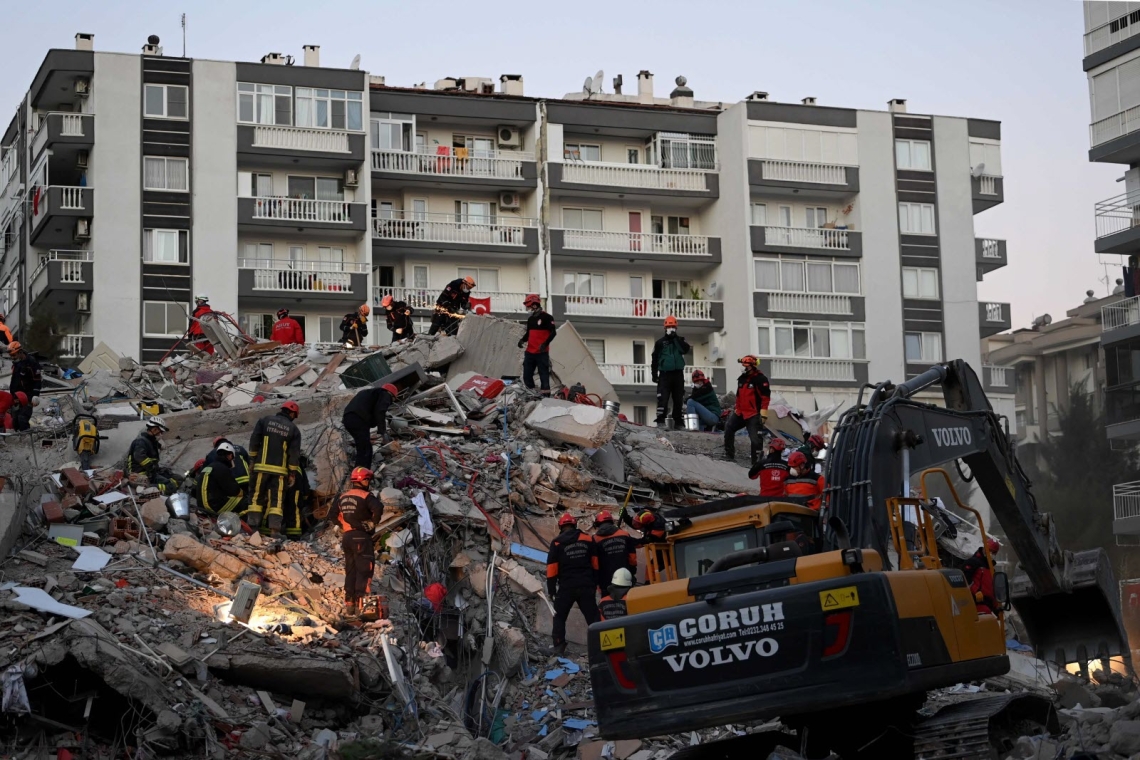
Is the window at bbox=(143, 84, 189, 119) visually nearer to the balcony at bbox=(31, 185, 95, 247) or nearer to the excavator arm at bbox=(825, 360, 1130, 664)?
the balcony at bbox=(31, 185, 95, 247)

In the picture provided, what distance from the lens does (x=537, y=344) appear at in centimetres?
2377

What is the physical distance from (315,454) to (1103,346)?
2774 cm

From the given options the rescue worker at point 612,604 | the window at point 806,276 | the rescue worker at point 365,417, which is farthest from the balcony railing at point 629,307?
the rescue worker at point 612,604

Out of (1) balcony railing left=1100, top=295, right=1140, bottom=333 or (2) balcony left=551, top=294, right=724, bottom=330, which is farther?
(2) balcony left=551, top=294, right=724, bottom=330

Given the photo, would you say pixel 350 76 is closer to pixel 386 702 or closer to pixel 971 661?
pixel 386 702

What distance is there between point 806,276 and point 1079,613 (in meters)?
36.2

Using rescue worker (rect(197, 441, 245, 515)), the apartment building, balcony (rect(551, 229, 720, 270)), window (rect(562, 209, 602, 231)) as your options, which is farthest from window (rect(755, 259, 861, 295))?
rescue worker (rect(197, 441, 245, 515))

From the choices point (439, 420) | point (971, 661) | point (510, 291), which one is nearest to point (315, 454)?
point (439, 420)

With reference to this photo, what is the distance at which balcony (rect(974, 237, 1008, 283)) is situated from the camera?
52.2 metres

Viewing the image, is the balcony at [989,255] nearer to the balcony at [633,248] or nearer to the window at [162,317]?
the balcony at [633,248]

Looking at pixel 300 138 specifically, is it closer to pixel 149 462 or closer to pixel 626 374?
pixel 626 374

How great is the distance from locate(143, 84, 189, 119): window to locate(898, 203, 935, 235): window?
2224 centimetres

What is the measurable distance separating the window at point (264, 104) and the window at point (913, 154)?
1928 cm

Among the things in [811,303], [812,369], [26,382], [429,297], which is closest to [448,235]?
[429,297]
